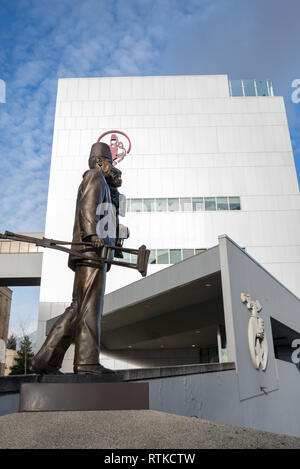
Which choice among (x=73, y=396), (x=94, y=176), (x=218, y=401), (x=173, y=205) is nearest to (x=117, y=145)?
(x=173, y=205)

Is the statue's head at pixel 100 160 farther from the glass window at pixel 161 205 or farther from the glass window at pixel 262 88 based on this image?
the glass window at pixel 262 88

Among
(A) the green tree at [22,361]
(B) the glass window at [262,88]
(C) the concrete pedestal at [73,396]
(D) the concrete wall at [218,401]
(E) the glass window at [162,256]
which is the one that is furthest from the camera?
(A) the green tree at [22,361]

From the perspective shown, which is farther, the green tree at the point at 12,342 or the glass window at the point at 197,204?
the green tree at the point at 12,342

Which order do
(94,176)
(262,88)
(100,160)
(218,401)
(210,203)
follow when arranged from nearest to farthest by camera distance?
(94,176), (100,160), (218,401), (210,203), (262,88)

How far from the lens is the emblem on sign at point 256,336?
39.4ft

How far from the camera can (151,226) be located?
2995 cm

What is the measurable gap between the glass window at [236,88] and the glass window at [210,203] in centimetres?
1124

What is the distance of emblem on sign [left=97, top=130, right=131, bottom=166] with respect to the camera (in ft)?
105

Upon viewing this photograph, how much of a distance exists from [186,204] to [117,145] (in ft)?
26.4

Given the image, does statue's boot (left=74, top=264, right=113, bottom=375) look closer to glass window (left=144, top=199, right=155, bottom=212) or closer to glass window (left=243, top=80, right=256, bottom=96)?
glass window (left=144, top=199, right=155, bottom=212)

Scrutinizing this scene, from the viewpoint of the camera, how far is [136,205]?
101ft

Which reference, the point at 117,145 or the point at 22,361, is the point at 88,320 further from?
the point at 22,361

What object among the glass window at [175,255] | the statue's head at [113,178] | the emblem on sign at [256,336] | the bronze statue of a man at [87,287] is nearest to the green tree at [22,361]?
the glass window at [175,255]
